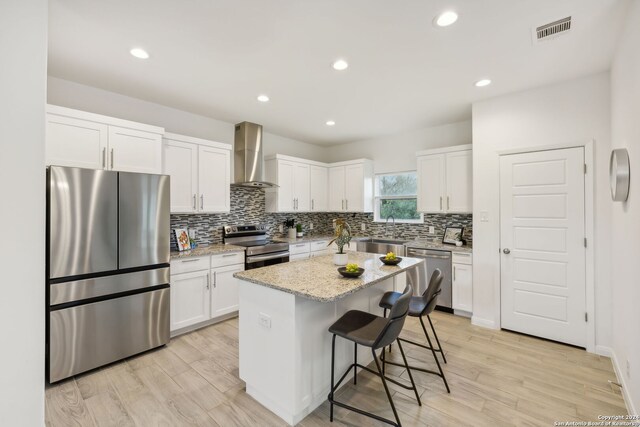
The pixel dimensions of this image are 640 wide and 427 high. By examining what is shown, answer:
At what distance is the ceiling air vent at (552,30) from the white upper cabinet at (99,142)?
142 inches

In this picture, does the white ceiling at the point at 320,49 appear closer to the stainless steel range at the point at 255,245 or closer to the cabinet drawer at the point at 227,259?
the stainless steel range at the point at 255,245

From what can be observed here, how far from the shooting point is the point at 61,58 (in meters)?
2.41

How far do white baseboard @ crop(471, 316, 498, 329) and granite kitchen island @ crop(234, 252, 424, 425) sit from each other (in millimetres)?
1930

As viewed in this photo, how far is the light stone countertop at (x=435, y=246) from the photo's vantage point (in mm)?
3678

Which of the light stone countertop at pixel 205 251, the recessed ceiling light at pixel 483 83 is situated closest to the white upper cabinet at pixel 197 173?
the light stone countertop at pixel 205 251

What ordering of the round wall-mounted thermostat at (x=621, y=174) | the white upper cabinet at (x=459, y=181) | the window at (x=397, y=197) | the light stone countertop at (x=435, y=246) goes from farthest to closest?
the window at (x=397, y=197), the white upper cabinet at (x=459, y=181), the light stone countertop at (x=435, y=246), the round wall-mounted thermostat at (x=621, y=174)

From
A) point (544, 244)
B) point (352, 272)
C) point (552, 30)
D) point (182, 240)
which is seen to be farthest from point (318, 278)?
point (544, 244)

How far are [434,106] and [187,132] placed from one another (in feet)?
10.9

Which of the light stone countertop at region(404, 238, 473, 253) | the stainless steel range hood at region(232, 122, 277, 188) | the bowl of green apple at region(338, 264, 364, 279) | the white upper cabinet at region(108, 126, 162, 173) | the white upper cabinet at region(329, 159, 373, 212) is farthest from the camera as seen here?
the white upper cabinet at region(329, 159, 373, 212)

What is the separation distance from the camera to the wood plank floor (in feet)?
6.19

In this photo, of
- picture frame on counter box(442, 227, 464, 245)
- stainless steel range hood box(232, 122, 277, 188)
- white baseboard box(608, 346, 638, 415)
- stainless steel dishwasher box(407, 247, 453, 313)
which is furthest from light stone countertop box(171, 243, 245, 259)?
white baseboard box(608, 346, 638, 415)

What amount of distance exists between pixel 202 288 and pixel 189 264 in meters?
0.34

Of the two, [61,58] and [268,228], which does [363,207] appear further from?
[61,58]

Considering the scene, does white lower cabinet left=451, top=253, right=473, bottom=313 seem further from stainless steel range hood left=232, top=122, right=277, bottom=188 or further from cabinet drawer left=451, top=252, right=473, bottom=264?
stainless steel range hood left=232, top=122, right=277, bottom=188
